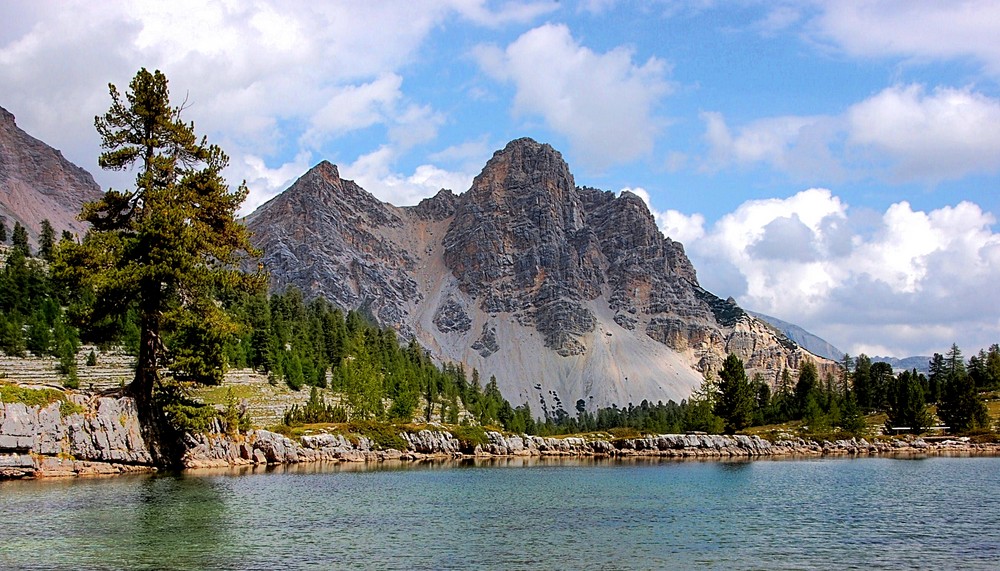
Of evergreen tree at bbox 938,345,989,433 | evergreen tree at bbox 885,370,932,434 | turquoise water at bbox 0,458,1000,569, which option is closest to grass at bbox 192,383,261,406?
turquoise water at bbox 0,458,1000,569

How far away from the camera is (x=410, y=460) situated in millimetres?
115562

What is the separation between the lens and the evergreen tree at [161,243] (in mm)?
68688

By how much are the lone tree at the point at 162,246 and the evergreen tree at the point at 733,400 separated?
115 metres

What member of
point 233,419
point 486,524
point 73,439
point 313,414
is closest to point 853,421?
point 313,414

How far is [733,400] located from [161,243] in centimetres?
12602

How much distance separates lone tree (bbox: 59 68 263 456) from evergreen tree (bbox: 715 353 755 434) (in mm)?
114701

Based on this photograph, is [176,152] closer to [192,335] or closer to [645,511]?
[192,335]

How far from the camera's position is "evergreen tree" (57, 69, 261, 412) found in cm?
6869

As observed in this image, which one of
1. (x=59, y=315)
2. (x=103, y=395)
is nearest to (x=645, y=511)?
(x=103, y=395)

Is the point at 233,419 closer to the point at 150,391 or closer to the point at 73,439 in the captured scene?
the point at 150,391

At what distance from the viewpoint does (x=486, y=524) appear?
43.3m

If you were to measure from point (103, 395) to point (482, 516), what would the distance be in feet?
134

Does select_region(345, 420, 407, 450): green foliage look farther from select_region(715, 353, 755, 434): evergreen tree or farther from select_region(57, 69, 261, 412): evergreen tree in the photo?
select_region(715, 353, 755, 434): evergreen tree

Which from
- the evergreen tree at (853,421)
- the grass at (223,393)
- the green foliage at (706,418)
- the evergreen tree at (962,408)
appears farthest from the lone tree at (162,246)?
the evergreen tree at (962,408)
